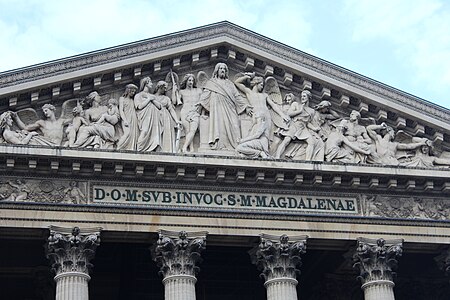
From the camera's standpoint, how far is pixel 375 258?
31750 millimetres

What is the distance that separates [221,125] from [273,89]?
8.04ft

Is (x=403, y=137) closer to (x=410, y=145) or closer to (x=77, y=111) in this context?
(x=410, y=145)

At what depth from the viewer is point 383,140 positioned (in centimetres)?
3356

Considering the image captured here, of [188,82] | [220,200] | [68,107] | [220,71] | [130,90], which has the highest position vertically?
[220,71]

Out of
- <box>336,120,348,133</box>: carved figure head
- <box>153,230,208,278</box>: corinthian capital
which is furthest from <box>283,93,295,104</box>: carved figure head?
<box>153,230,208,278</box>: corinthian capital

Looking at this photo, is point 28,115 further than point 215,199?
No

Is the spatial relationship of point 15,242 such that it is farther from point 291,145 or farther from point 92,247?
point 291,145

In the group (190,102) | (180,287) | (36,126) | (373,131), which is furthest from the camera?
(373,131)

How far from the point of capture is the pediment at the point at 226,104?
102ft

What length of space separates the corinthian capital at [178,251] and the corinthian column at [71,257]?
1880mm

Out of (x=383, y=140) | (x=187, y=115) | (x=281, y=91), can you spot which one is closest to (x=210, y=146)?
(x=187, y=115)

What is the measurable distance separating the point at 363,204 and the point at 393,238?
4.56 ft

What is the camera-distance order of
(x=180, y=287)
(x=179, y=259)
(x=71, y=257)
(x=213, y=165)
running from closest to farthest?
1. (x=71, y=257)
2. (x=180, y=287)
3. (x=179, y=259)
4. (x=213, y=165)

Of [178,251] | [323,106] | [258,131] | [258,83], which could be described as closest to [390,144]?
[323,106]
